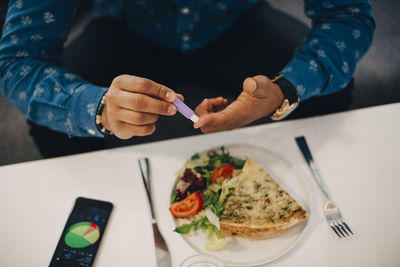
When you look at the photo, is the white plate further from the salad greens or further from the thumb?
the thumb

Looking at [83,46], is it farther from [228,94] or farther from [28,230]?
[28,230]

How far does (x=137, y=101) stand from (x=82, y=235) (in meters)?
0.44

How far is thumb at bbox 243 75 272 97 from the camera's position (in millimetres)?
825

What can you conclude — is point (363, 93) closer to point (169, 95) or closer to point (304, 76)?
point (304, 76)

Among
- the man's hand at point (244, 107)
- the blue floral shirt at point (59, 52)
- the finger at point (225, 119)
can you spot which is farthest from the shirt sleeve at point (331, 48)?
the finger at point (225, 119)

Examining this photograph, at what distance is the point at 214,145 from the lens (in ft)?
3.23

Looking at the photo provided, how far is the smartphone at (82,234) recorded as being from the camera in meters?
0.78

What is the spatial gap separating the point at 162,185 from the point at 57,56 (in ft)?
2.48

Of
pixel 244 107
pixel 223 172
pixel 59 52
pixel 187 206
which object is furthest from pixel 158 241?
pixel 59 52

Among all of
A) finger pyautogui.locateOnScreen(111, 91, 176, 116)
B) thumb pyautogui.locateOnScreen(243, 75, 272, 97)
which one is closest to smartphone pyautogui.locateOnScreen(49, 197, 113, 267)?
finger pyautogui.locateOnScreen(111, 91, 176, 116)

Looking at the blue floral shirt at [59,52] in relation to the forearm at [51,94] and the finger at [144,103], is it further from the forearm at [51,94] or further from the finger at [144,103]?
the finger at [144,103]

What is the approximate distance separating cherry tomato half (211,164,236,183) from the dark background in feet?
1.63

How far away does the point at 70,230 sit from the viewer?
32.3 inches

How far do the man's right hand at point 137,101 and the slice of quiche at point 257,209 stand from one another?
0.34 meters
